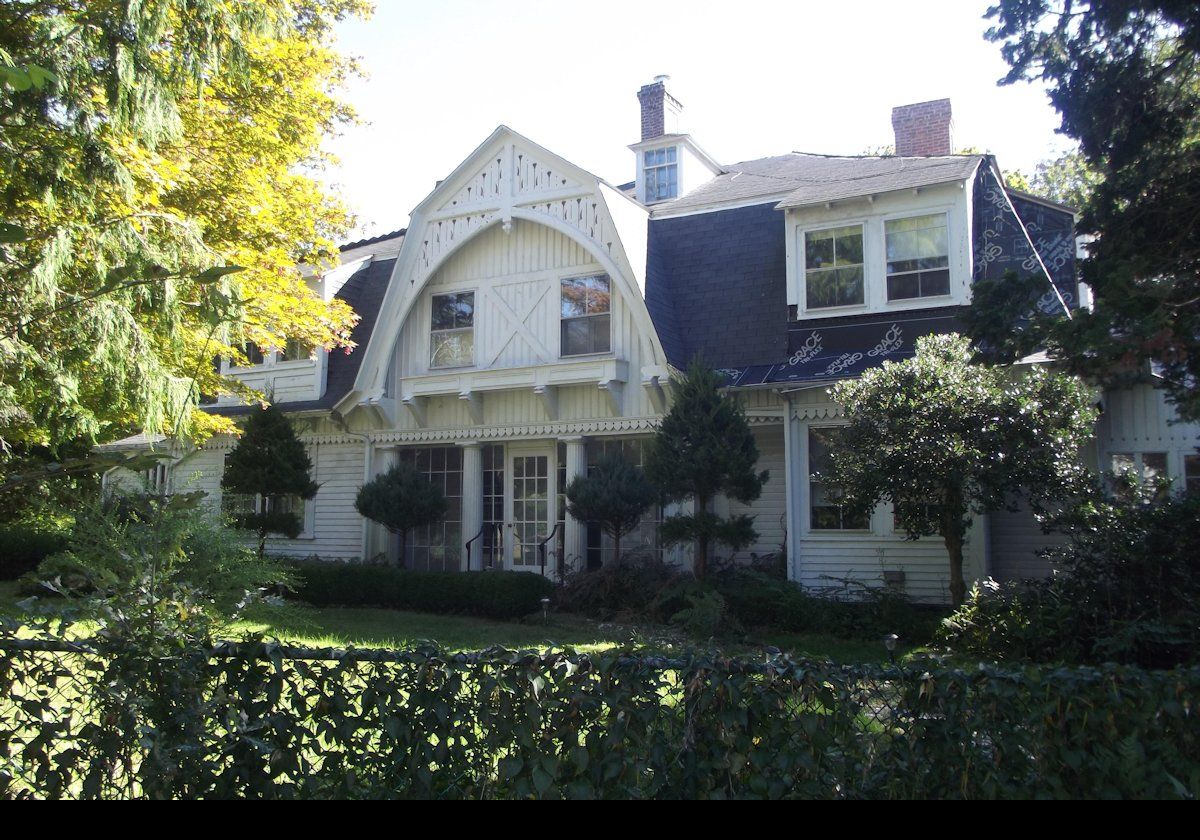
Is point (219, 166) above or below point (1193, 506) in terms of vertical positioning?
above

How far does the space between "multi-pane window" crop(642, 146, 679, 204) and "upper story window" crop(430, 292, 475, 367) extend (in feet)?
15.9

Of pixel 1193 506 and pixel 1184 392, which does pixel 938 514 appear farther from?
pixel 1184 392

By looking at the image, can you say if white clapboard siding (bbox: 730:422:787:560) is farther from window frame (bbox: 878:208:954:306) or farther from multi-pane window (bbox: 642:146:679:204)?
multi-pane window (bbox: 642:146:679:204)

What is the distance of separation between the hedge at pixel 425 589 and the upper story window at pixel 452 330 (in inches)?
161

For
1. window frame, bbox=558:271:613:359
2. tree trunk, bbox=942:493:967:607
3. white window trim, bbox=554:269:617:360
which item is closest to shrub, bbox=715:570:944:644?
tree trunk, bbox=942:493:967:607

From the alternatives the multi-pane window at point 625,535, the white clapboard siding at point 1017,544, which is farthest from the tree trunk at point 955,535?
the multi-pane window at point 625,535

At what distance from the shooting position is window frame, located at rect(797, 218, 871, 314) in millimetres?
14258

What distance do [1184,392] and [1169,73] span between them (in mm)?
2349

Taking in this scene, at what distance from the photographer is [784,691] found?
3.49 metres

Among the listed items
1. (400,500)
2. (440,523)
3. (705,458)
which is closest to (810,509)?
(705,458)

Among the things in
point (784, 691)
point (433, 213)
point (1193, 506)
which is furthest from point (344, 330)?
point (784, 691)

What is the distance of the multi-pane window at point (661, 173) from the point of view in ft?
64.0

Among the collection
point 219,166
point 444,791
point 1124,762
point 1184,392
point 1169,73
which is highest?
point 219,166

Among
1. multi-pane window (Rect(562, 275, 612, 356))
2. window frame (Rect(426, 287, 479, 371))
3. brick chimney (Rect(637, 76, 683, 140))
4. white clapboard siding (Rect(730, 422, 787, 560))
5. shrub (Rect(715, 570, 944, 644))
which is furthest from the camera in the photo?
brick chimney (Rect(637, 76, 683, 140))
